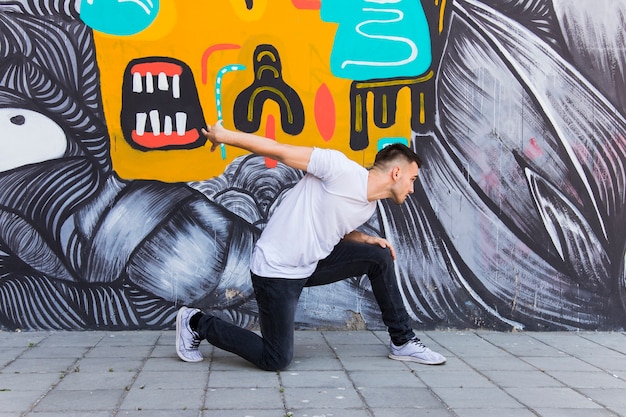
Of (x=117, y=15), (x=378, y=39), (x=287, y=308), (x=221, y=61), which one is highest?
(x=117, y=15)

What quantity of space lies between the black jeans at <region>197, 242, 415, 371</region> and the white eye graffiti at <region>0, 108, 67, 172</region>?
1951mm

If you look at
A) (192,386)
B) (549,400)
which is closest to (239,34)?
(192,386)

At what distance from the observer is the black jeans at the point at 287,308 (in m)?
4.37

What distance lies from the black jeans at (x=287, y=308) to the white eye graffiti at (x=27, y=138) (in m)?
1.95

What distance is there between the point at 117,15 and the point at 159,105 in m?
0.75

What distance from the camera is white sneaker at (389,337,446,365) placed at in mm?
4586

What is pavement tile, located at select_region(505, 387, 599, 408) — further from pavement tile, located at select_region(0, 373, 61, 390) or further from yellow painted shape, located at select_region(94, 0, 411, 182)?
pavement tile, located at select_region(0, 373, 61, 390)

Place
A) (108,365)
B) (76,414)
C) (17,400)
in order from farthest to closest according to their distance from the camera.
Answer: (108,365) < (17,400) < (76,414)

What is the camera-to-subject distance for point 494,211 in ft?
18.7

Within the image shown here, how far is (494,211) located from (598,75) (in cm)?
138

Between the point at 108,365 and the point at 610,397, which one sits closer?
the point at 610,397

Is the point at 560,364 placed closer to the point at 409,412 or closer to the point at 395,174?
the point at 409,412

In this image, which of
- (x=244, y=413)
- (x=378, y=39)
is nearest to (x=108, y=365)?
(x=244, y=413)

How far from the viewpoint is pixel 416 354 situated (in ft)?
15.2
